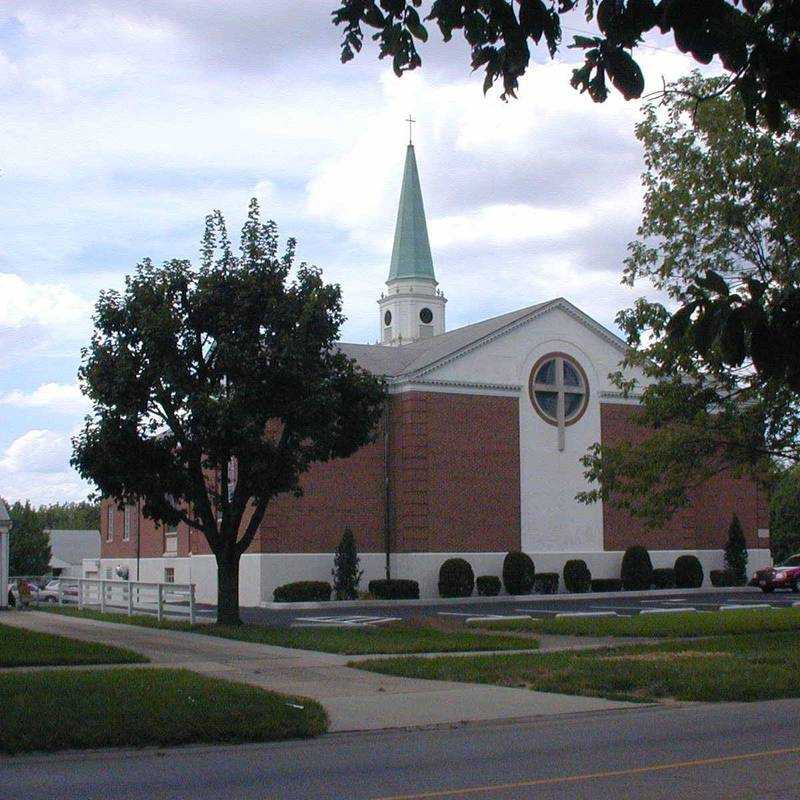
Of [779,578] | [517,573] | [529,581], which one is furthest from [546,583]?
[779,578]

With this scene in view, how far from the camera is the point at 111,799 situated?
9.20 meters

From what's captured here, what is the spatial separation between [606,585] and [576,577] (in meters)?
1.40

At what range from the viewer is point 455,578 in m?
42.5

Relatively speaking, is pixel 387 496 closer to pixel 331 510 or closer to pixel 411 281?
pixel 331 510

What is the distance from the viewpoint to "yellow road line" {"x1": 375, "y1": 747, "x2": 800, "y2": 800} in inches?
364

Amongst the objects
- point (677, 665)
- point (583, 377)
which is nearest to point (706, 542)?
point (583, 377)

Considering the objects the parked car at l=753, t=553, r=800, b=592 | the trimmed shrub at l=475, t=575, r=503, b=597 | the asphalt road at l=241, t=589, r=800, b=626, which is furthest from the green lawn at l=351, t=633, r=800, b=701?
the parked car at l=753, t=553, r=800, b=592

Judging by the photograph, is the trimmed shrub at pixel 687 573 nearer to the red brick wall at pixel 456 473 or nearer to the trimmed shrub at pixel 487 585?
the red brick wall at pixel 456 473

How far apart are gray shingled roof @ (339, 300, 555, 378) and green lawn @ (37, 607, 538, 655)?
16.7 meters

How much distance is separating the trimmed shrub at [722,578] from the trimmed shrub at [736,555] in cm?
10

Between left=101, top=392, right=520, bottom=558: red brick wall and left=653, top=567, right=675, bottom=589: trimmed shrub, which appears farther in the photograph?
left=653, top=567, right=675, bottom=589: trimmed shrub

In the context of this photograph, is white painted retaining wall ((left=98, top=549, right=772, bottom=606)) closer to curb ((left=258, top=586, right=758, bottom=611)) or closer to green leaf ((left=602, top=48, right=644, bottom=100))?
curb ((left=258, top=586, right=758, bottom=611))

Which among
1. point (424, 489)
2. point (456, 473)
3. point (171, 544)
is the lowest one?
point (171, 544)

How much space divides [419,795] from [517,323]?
37897 millimetres
